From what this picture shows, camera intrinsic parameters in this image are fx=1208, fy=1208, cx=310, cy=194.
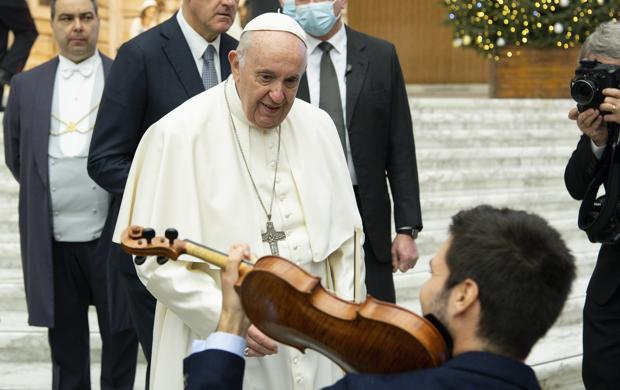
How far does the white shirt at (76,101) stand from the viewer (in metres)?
5.39

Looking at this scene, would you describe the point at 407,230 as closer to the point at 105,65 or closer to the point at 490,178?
the point at 105,65

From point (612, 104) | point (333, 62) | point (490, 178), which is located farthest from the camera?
point (490, 178)

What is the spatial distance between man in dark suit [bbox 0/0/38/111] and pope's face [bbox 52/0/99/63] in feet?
15.2

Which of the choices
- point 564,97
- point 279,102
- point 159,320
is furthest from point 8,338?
point 564,97

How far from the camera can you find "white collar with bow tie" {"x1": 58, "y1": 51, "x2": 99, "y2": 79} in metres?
5.54

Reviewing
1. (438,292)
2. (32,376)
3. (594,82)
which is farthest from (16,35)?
(438,292)

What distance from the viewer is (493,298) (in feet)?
7.59

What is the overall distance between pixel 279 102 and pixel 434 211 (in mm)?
5493

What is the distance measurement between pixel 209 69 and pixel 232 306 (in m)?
1.93

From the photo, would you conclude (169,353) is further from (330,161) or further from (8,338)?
(8,338)

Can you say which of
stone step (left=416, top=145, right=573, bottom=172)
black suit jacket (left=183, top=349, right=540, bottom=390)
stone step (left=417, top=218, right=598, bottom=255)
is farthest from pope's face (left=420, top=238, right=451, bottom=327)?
stone step (left=416, top=145, right=573, bottom=172)

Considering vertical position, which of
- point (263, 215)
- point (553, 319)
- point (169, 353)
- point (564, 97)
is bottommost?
point (564, 97)

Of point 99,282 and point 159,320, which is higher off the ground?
point 159,320

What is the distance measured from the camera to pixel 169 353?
11.4ft
